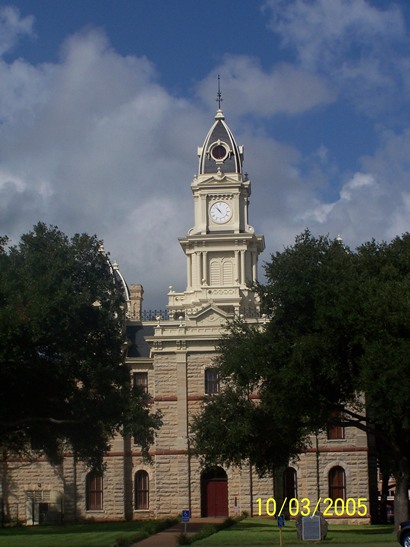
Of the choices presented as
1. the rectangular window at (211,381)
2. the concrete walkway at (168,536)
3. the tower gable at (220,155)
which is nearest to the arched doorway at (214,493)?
the concrete walkway at (168,536)

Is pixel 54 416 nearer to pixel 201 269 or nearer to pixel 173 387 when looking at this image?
pixel 173 387

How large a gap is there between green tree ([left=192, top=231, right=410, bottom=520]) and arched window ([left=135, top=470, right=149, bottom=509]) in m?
18.1

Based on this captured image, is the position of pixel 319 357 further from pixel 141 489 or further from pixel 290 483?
pixel 141 489

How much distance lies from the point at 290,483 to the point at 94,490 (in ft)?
40.3

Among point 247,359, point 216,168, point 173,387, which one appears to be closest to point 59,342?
point 247,359

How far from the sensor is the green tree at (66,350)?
45531 mm

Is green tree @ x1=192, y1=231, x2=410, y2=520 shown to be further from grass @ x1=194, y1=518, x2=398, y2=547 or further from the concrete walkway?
the concrete walkway

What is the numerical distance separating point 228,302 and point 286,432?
42733 millimetres

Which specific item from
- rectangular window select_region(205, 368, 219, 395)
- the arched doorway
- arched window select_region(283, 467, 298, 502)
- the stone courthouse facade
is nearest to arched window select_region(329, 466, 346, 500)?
the stone courthouse facade

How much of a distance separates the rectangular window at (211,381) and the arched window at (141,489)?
700 centimetres

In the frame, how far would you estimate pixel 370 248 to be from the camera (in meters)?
47.3

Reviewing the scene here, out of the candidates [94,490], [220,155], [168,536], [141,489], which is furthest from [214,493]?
[220,155]

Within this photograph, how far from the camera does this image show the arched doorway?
6406 cm
